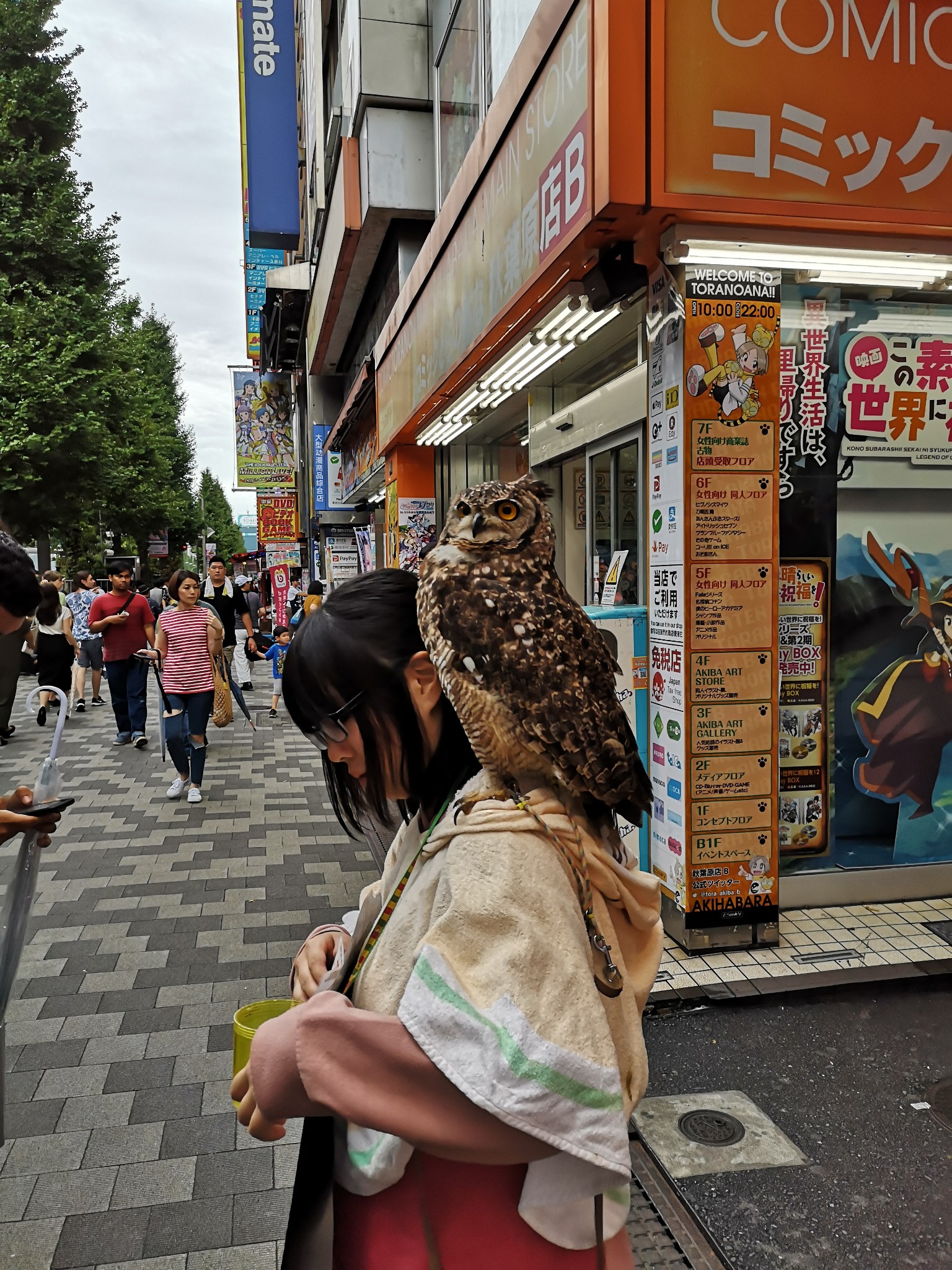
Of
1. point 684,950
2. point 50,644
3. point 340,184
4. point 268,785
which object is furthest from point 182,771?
point 340,184

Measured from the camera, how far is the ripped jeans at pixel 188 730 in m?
7.32

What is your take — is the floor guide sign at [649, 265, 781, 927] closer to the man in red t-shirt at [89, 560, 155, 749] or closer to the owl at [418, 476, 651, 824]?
the owl at [418, 476, 651, 824]

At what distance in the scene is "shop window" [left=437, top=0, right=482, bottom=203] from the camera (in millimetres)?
7650

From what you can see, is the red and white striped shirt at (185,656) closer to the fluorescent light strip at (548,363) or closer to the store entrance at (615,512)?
the store entrance at (615,512)

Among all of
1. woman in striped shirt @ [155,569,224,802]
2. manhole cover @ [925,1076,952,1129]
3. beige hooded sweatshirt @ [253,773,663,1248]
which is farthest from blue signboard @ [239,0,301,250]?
beige hooded sweatshirt @ [253,773,663,1248]

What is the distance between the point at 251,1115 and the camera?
99 centimetres

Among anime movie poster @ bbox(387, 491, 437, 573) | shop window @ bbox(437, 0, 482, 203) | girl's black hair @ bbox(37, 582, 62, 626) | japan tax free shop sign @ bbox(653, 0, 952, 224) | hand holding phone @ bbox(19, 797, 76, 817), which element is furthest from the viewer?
anime movie poster @ bbox(387, 491, 437, 573)

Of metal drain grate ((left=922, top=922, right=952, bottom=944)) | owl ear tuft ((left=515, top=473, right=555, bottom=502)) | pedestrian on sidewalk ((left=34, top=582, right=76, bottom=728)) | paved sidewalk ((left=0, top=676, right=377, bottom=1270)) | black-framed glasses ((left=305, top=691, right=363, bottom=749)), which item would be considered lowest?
paved sidewalk ((left=0, top=676, right=377, bottom=1270))

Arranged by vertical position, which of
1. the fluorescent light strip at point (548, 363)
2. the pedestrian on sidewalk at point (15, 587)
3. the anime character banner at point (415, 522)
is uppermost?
the fluorescent light strip at point (548, 363)

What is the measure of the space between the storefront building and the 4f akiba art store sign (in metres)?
0.02

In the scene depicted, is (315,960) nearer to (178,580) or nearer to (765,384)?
(765,384)

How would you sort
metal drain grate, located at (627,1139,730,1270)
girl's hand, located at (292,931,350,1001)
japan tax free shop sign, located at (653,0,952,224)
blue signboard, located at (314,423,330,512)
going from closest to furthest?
girl's hand, located at (292,931,350,1001), metal drain grate, located at (627,1139,730,1270), japan tax free shop sign, located at (653,0,952,224), blue signboard, located at (314,423,330,512)

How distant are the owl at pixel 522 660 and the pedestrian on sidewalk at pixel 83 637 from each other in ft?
44.1

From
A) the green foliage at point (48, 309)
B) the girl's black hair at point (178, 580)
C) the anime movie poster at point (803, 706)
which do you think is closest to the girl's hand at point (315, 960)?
the anime movie poster at point (803, 706)
